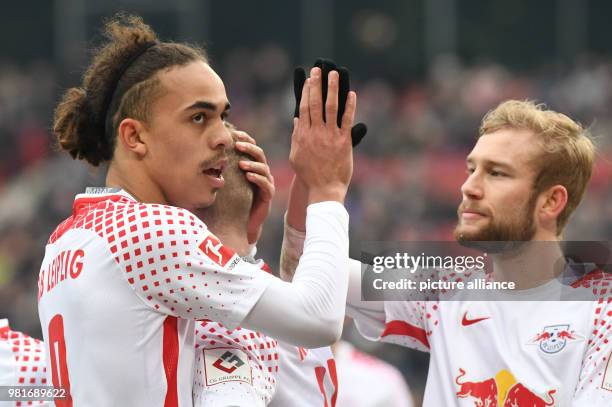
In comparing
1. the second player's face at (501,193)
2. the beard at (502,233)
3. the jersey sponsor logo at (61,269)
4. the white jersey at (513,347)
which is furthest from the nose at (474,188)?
the jersey sponsor logo at (61,269)

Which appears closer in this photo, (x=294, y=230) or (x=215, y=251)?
(x=215, y=251)

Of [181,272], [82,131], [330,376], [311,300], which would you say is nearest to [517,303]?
[330,376]

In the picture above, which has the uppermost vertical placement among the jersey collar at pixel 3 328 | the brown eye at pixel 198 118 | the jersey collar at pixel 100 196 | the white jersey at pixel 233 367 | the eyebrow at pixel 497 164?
the brown eye at pixel 198 118

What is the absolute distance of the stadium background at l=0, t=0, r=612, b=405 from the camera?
14.8 metres

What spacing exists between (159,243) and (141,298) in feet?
0.65

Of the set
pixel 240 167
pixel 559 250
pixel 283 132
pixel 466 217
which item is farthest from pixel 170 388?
pixel 283 132

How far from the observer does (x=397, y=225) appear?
14016mm

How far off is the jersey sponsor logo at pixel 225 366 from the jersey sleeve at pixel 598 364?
1.21 metres

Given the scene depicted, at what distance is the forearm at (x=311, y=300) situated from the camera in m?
3.68

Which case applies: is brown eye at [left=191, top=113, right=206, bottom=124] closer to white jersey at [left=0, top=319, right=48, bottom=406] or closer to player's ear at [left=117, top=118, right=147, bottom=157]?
player's ear at [left=117, top=118, right=147, bottom=157]

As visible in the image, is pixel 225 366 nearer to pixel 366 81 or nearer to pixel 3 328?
pixel 3 328

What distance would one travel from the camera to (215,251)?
3.76 meters

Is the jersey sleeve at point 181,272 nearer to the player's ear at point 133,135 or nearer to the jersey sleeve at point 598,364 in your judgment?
the player's ear at point 133,135

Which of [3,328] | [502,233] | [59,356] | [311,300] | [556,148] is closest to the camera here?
[311,300]
